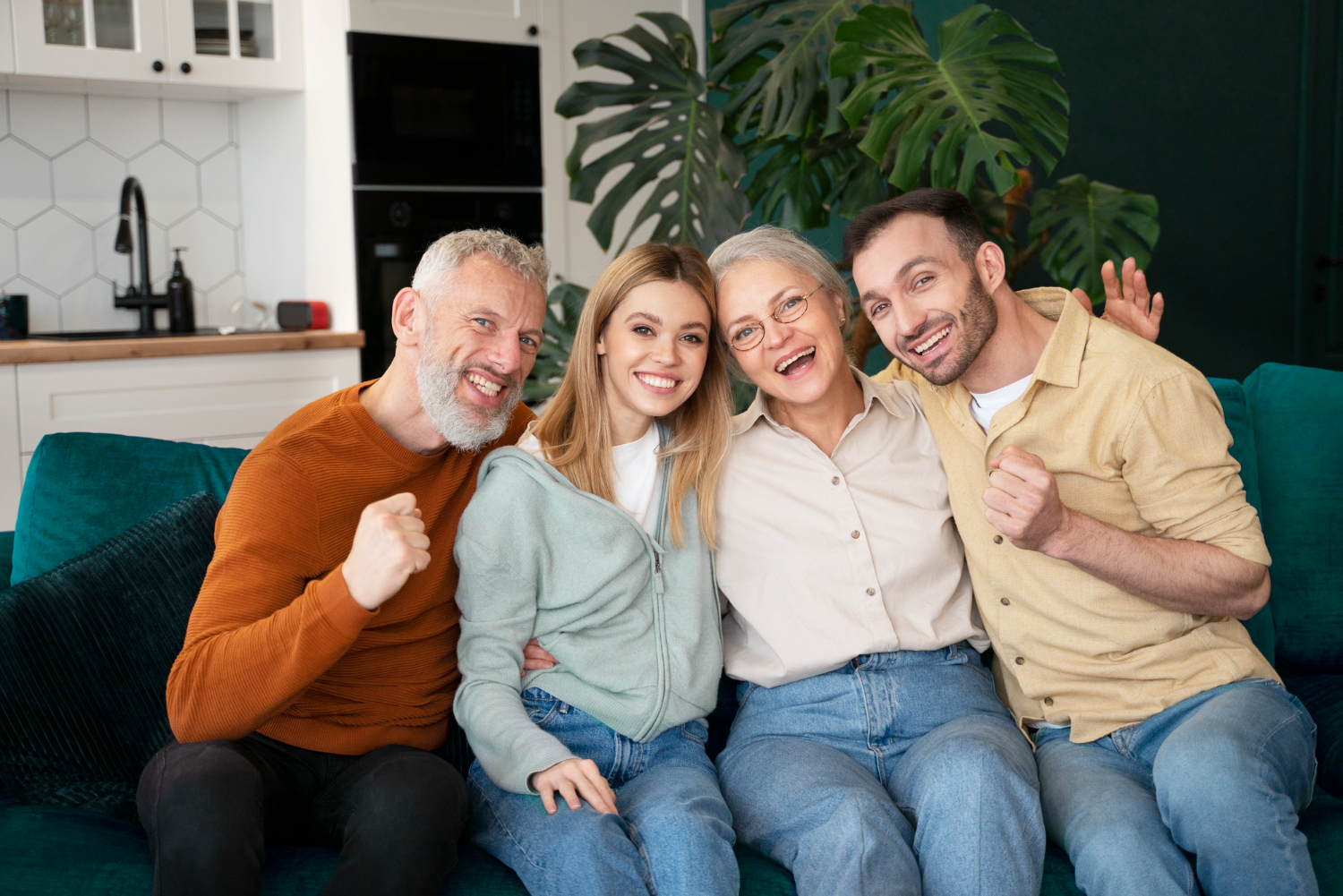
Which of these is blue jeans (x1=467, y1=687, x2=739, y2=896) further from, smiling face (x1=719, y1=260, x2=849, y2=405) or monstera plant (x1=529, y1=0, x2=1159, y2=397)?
monstera plant (x1=529, y1=0, x2=1159, y2=397)

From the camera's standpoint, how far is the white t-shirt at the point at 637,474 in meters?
1.70

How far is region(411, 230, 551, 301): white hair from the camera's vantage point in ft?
5.52

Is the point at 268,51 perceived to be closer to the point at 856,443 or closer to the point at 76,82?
the point at 76,82

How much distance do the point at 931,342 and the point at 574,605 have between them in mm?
678

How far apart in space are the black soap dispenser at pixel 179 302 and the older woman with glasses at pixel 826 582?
2.74 metres

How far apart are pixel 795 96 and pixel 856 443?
1034 mm

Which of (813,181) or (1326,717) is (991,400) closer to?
(1326,717)

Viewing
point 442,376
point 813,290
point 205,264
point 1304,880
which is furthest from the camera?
point 205,264

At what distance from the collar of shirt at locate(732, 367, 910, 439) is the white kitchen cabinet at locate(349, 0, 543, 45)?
2528 millimetres

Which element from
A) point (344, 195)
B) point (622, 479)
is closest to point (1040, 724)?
point (622, 479)

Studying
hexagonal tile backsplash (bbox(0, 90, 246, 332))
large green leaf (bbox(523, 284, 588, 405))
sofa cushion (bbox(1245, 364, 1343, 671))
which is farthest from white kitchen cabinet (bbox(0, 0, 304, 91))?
sofa cushion (bbox(1245, 364, 1343, 671))

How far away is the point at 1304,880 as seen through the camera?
138 cm

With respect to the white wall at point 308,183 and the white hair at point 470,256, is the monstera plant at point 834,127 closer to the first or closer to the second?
the white hair at point 470,256

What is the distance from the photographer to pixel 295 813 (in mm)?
1507
